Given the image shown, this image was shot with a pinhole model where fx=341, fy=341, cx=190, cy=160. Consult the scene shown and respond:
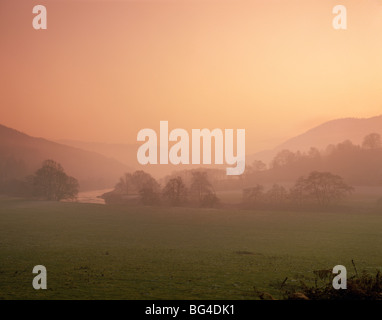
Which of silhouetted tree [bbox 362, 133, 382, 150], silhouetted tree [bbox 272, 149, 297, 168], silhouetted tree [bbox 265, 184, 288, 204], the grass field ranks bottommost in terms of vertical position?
the grass field

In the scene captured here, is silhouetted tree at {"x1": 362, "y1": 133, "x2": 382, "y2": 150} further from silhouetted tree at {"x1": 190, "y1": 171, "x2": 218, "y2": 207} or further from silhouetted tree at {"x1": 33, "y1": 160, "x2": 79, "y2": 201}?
silhouetted tree at {"x1": 33, "y1": 160, "x2": 79, "y2": 201}

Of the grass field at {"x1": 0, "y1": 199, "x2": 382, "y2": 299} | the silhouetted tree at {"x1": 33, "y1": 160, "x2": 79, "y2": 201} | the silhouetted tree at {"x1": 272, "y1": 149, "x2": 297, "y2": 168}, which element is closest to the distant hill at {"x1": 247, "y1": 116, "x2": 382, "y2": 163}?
the silhouetted tree at {"x1": 272, "y1": 149, "x2": 297, "y2": 168}

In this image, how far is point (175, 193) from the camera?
339 ft

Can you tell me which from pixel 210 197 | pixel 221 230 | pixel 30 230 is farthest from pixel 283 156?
pixel 30 230

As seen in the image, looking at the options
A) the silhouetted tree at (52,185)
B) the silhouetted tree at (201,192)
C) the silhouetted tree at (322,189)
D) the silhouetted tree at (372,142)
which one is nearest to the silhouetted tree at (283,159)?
the silhouetted tree at (372,142)

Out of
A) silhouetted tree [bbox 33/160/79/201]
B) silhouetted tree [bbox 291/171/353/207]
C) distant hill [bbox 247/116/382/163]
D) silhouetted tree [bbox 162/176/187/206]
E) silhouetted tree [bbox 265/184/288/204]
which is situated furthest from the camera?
distant hill [bbox 247/116/382/163]

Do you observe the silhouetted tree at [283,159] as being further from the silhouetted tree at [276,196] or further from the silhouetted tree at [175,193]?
the silhouetted tree at [175,193]

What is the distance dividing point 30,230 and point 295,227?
159ft

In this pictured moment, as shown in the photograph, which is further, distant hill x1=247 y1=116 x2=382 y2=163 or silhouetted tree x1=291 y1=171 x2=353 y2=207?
distant hill x1=247 y1=116 x2=382 y2=163

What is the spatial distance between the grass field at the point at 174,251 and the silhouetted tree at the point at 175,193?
17.9 meters

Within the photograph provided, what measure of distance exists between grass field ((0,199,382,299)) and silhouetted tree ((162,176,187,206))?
58.7ft

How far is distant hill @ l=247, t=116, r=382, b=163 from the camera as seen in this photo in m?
162

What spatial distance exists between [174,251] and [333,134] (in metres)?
163
